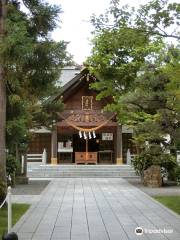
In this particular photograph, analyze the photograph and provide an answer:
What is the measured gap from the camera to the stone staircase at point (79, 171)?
3362 centimetres

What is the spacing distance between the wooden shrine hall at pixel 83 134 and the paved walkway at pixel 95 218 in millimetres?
18886

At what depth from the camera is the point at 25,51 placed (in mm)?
13938

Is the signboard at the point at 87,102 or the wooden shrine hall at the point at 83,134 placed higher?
the signboard at the point at 87,102

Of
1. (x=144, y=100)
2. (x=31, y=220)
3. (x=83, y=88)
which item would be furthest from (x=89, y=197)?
(x=83, y=88)

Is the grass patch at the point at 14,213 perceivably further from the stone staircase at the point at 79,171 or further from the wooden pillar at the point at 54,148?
the wooden pillar at the point at 54,148

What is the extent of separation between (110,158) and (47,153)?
5.26 m

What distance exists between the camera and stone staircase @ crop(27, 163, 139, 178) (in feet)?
110

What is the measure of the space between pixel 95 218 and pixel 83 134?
85.5 ft

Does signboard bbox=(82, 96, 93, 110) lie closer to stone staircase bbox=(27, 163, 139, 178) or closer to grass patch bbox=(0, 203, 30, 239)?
stone staircase bbox=(27, 163, 139, 178)

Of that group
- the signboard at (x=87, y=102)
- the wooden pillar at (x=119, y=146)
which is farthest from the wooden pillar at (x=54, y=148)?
the wooden pillar at (x=119, y=146)

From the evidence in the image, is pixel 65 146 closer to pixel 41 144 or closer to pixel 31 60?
pixel 41 144

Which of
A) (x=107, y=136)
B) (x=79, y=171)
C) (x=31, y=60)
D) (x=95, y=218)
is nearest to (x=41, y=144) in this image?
(x=107, y=136)

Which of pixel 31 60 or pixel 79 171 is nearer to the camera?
pixel 31 60

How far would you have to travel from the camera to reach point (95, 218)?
13.1 m
